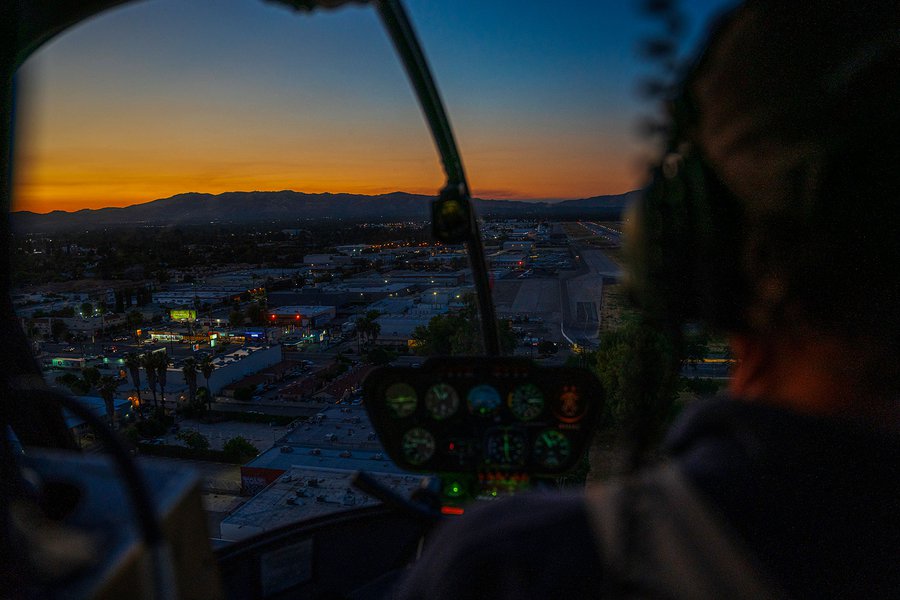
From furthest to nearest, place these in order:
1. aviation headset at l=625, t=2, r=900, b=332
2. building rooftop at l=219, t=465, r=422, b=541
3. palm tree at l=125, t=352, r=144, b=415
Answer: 1. palm tree at l=125, t=352, r=144, b=415
2. building rooftop at l=219, t=465, r=422, b=541
3. aviation headset at l=625, t=2, r=900, b=332

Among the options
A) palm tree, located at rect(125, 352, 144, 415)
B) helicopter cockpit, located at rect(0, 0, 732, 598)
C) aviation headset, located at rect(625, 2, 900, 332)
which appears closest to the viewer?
aviation headset, located at rect(625, 2, 900, 332)

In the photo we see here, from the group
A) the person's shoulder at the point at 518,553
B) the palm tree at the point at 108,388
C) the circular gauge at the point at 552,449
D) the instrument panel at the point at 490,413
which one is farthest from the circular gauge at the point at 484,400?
the palm tree at the point at 108,388

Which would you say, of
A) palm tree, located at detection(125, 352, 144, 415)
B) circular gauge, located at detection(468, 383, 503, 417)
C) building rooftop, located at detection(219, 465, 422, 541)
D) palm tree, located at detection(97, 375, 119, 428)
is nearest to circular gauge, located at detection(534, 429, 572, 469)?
circular gauge, located at detection(468, 383, 503, 417)

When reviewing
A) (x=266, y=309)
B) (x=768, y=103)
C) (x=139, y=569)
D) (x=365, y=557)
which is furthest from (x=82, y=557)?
(x=266, y=309)

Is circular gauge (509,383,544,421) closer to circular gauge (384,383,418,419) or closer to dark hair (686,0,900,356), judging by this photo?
circular gauge (384,383,418,419)

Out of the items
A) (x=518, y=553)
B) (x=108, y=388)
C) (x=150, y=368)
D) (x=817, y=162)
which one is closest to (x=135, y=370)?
(x=150, y=368)

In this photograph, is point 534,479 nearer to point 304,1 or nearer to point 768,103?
point 768,103
